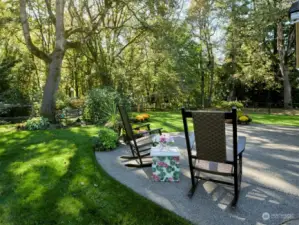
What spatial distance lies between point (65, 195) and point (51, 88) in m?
6.55

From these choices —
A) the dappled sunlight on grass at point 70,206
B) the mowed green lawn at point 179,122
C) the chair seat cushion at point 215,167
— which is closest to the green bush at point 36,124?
the mowed green lawn at point 179,122

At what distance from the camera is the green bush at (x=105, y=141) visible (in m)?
4.36

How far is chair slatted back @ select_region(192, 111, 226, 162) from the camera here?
80.7 inches

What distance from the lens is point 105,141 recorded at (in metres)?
4.41

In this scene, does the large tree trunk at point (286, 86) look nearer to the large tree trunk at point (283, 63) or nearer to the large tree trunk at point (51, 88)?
the large tree trunk at point (283, 63)

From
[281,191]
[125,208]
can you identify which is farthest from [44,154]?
[281,191]

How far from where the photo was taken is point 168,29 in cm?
873

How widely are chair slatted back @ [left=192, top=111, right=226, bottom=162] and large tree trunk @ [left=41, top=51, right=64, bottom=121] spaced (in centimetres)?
712

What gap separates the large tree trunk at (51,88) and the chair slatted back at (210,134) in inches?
280

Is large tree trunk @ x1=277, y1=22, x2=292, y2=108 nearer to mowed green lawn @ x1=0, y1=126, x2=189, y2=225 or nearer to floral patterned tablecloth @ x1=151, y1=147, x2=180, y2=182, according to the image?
floral patterned tablecloth @ x1=151, y1=147, x2=180, y2=182

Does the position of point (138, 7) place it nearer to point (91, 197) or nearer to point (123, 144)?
point (123, 144)

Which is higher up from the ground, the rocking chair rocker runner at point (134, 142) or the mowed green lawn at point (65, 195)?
the rocking chair rocker runner at point (134, 142)

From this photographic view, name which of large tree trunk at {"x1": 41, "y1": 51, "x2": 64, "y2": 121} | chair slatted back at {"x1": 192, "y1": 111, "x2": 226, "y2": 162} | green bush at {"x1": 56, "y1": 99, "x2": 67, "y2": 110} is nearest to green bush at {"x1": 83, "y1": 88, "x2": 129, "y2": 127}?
large tree trunk at {"x1": 41, "y1": 51, "x2": 64, "y2": 121}

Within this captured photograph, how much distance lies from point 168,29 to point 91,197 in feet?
26.0
